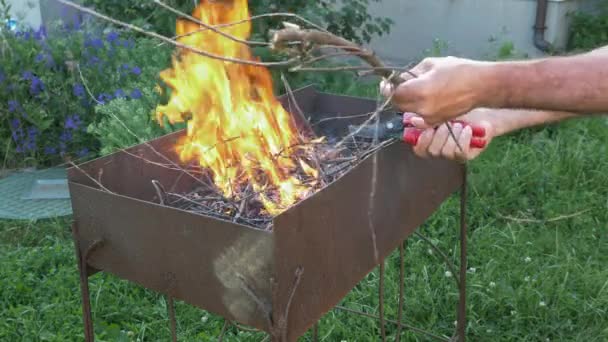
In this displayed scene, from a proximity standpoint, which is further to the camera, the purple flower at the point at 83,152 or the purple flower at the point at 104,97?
the purple flower at the point at 83,152

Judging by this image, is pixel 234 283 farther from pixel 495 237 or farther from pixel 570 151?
pixel 570 151

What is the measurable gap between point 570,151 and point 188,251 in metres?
3.47

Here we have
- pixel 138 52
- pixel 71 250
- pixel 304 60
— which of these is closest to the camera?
pixel 304 60

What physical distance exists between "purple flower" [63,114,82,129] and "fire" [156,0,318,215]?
2.53 m

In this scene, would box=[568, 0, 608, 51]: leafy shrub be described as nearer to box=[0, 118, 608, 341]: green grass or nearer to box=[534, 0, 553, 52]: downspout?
box=[534, 0, 553, 52]: downspout

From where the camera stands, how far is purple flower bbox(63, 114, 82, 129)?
13.7 ft

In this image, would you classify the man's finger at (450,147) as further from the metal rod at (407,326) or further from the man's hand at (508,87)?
the metal rod at (407,326)

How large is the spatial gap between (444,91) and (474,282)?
1.87 meters

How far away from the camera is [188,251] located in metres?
1.46

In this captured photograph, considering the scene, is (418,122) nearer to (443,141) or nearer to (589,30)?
(443,141)

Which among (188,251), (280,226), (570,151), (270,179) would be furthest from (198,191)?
(570,151)

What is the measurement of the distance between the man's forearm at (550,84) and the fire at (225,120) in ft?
2.00

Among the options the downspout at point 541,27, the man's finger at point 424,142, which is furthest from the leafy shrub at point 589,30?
the man's finger at point 424,142

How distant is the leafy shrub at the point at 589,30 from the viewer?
6.15 m
